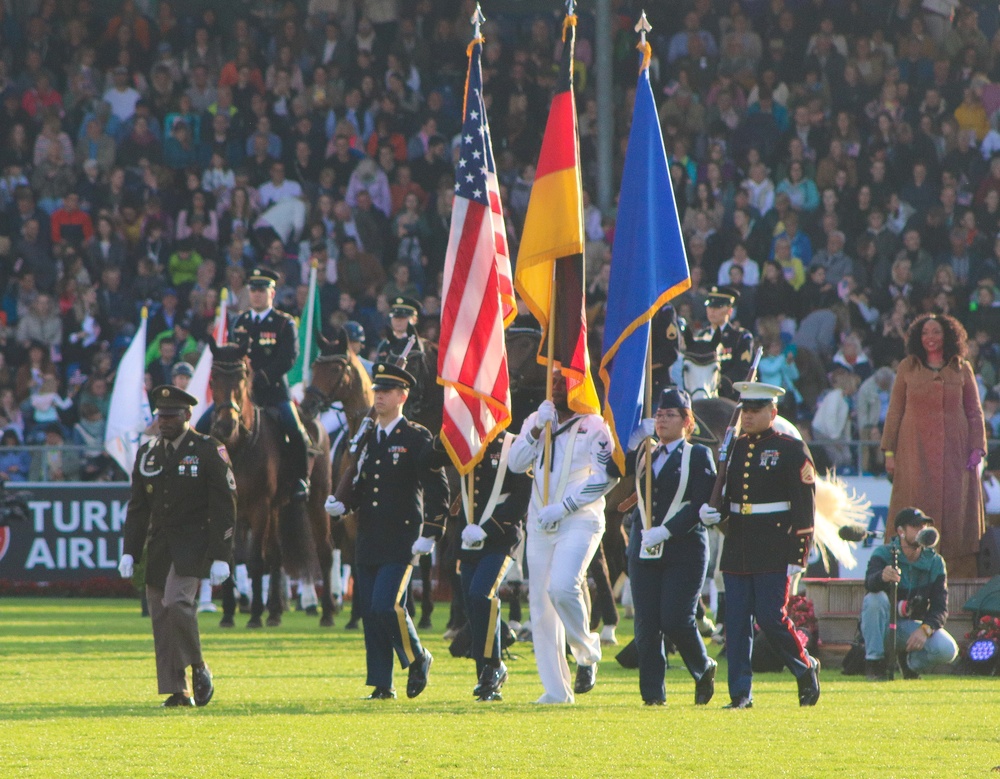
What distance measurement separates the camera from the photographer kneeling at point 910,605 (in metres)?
13.4

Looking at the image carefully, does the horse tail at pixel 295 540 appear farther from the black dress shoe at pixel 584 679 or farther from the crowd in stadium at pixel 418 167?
the black dress shoe at pixel 584 679

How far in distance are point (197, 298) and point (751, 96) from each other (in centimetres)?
856

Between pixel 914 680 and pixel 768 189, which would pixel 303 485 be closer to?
pixel 914 680

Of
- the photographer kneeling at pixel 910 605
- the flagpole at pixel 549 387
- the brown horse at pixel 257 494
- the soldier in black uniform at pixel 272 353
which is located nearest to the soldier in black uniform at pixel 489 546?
the flagpole at pixel 549 387

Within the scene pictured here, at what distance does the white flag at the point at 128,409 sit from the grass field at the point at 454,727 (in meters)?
7.51

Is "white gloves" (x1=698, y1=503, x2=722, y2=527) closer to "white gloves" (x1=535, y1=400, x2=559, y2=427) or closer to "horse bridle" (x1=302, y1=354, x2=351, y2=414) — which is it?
"white gloves" (x1=535, y1=400, x2=559, y2=427)

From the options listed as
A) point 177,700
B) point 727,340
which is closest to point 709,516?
point 177,700

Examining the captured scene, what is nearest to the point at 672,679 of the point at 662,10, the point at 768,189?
the point at 768,189

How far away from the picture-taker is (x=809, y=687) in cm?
1093

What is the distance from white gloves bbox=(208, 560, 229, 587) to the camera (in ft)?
35.7

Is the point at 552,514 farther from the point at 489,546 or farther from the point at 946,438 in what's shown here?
the point at 946,438

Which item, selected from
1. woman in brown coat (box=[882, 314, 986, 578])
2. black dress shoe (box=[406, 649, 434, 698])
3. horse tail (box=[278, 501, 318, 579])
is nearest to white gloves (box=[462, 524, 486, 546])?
black dress shoe (box=[406, 649, 434, 698])

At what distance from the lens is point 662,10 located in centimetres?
2825

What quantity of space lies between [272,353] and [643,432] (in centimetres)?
742
